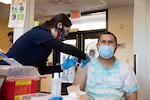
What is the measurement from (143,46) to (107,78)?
853 millimetres

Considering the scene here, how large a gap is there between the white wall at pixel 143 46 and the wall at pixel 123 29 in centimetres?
265

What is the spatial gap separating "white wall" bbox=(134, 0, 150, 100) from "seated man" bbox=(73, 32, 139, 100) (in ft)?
2.04

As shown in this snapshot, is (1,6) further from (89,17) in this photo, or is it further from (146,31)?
(146,31)

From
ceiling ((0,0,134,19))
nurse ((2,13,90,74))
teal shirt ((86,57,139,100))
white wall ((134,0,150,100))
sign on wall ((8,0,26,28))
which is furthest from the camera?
ceiling ((0,0,134,19))

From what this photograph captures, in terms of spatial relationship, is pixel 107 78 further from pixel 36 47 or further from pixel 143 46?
pixel 143 46

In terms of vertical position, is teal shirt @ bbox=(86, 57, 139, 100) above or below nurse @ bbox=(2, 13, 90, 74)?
below

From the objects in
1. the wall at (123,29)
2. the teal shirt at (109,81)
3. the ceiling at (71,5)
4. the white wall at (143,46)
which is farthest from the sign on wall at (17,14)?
the wall at (123,29)

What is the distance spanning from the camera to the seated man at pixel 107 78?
1.72 m

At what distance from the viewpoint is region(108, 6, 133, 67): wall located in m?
5.10

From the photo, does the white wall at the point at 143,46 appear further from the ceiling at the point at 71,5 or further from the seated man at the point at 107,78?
the ceiling at the point at 71,5

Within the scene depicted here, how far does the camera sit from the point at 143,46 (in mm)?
2414

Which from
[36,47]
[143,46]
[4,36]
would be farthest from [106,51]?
[4,36]

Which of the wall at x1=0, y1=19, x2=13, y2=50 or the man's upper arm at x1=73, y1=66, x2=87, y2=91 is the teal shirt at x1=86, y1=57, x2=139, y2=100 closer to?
the man's upper arm at x1=73, y1=66, x2=87, y2=91

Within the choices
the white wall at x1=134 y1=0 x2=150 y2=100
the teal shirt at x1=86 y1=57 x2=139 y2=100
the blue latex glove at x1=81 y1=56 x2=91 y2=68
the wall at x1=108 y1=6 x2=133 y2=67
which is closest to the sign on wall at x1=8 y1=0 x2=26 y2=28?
the blue latex glove at x1=81 y1=56 x2=91 y2=68
